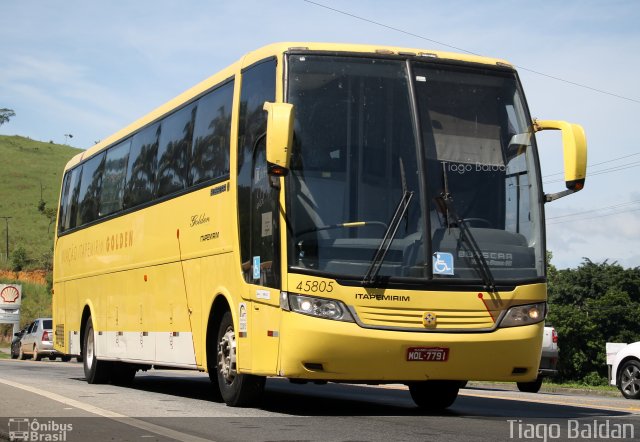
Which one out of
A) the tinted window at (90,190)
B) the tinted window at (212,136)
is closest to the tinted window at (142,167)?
the tinted window at (212,136)

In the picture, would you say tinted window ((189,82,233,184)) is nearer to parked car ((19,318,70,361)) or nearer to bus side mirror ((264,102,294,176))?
bus side mirror ((264,102,294,176))

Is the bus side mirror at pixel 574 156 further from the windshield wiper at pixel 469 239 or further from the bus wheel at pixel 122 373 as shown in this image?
the bus wheel at pixel 122 373

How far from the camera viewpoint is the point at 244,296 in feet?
41.9

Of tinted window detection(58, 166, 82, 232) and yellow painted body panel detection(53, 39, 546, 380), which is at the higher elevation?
tinted window detection(58, 166, 82, 232)

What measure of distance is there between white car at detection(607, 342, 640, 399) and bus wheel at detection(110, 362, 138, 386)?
27.1ft

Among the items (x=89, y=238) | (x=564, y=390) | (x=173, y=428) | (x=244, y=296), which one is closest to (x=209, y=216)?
(x=244, y=296)

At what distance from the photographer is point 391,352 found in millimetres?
11516

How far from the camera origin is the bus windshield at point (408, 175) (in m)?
11.7

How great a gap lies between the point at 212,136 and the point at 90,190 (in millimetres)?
7190

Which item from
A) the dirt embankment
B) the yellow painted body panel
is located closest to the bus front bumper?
the yellow painted body panel

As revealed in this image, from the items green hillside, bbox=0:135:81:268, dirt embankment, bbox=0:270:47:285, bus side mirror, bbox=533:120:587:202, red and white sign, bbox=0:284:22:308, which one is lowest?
red and white sign, bbox=0:284:22:308

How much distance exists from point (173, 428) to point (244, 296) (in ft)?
7.55

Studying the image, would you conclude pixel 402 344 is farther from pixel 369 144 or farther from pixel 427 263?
pixel 369 144

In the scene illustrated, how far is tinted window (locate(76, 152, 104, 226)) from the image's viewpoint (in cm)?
2052
